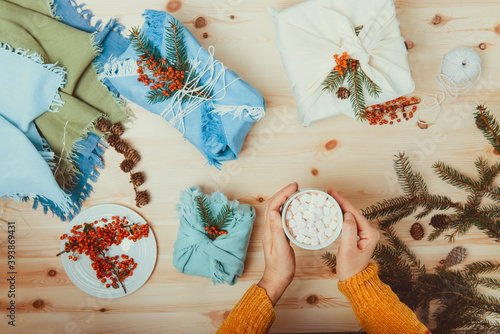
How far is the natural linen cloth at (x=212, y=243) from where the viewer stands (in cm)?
93

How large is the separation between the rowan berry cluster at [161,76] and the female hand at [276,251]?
1.29 ft

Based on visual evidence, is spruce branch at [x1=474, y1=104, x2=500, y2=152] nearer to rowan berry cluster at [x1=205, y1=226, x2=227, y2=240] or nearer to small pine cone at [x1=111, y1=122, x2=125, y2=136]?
rowan berry cluster at [x1=205, y1=226, x2=227, y2=240]

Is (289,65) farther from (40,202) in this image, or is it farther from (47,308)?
(47,308)

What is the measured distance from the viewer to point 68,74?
97cm

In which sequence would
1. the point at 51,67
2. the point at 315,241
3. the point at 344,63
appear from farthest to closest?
the point at 51,67
the point at 344,63
the point at 315,241

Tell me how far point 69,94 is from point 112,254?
0.48 m

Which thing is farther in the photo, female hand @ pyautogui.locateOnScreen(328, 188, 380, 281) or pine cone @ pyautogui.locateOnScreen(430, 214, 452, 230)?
pine cone @ pyautogui.locateOnScreen(430, 214, 452, 230)

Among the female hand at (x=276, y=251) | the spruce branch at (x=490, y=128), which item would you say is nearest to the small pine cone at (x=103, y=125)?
the female hand at (x=276, y=251)

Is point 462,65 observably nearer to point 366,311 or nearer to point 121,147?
point 366,311

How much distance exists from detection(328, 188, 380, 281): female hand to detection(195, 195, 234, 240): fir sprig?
0.29 m

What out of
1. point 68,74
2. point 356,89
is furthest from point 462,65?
point 68,74

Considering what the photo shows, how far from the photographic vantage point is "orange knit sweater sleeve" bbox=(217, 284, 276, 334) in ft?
2.61

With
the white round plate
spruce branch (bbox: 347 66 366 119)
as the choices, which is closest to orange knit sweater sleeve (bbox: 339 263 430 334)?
spruce branch (bbox: 347 66 366 119)

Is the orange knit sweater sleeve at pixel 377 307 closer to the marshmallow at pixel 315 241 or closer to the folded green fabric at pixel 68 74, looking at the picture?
the marshmallow at pixel 315 241
